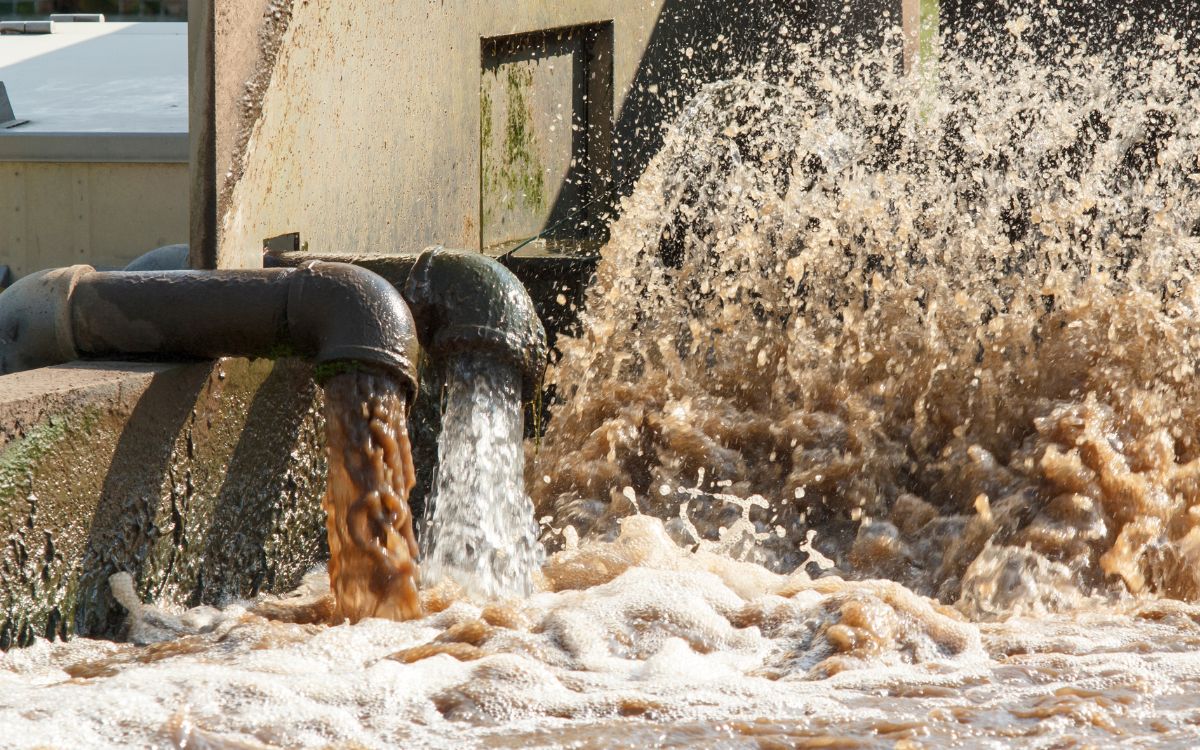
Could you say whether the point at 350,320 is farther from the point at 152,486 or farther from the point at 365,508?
the point at 152,486

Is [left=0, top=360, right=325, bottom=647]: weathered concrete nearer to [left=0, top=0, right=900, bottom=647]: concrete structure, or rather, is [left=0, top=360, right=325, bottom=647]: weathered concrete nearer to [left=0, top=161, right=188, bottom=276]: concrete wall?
[left=0, top=0, right=900, bottom=647]: concrete structure

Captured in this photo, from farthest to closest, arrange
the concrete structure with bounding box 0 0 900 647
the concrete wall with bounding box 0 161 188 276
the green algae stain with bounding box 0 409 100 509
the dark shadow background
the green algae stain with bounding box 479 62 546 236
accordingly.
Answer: the dark shadow background
the concrete wall with bounding box 0 161 188 276
the green algae stain with bounding box 479 62 546 236
the concrete structure with bounding box 0 0 900 647
the green algae stain with bounding box 0 409 100 509

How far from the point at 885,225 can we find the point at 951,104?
1.16 m

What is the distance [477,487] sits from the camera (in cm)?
415

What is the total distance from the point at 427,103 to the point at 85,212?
9.38 feet

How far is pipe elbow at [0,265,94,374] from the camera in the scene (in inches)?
156

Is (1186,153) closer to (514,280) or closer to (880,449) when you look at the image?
(880,449)

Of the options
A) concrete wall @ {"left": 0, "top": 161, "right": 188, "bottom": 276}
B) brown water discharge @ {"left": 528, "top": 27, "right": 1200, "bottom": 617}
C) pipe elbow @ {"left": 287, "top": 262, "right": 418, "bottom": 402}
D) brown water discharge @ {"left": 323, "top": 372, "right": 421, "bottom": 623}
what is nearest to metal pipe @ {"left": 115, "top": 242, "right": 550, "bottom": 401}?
pipe elbow @ {"left": 287, "top": 262, "right": 418, "bottom": 402}

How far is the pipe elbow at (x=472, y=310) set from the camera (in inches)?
164

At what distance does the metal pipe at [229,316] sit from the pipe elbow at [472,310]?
0.29 m

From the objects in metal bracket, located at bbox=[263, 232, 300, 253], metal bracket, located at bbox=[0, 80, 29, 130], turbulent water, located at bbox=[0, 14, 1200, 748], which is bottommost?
turbulent water, located at bbox=[0, 14, 1200, 748]

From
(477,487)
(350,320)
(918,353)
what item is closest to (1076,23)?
(918,353)

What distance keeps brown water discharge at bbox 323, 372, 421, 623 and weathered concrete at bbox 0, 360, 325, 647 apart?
17.1 inches

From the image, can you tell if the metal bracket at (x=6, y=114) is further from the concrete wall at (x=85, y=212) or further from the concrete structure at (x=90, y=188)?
the concrete wall at (x=85, y=212)
